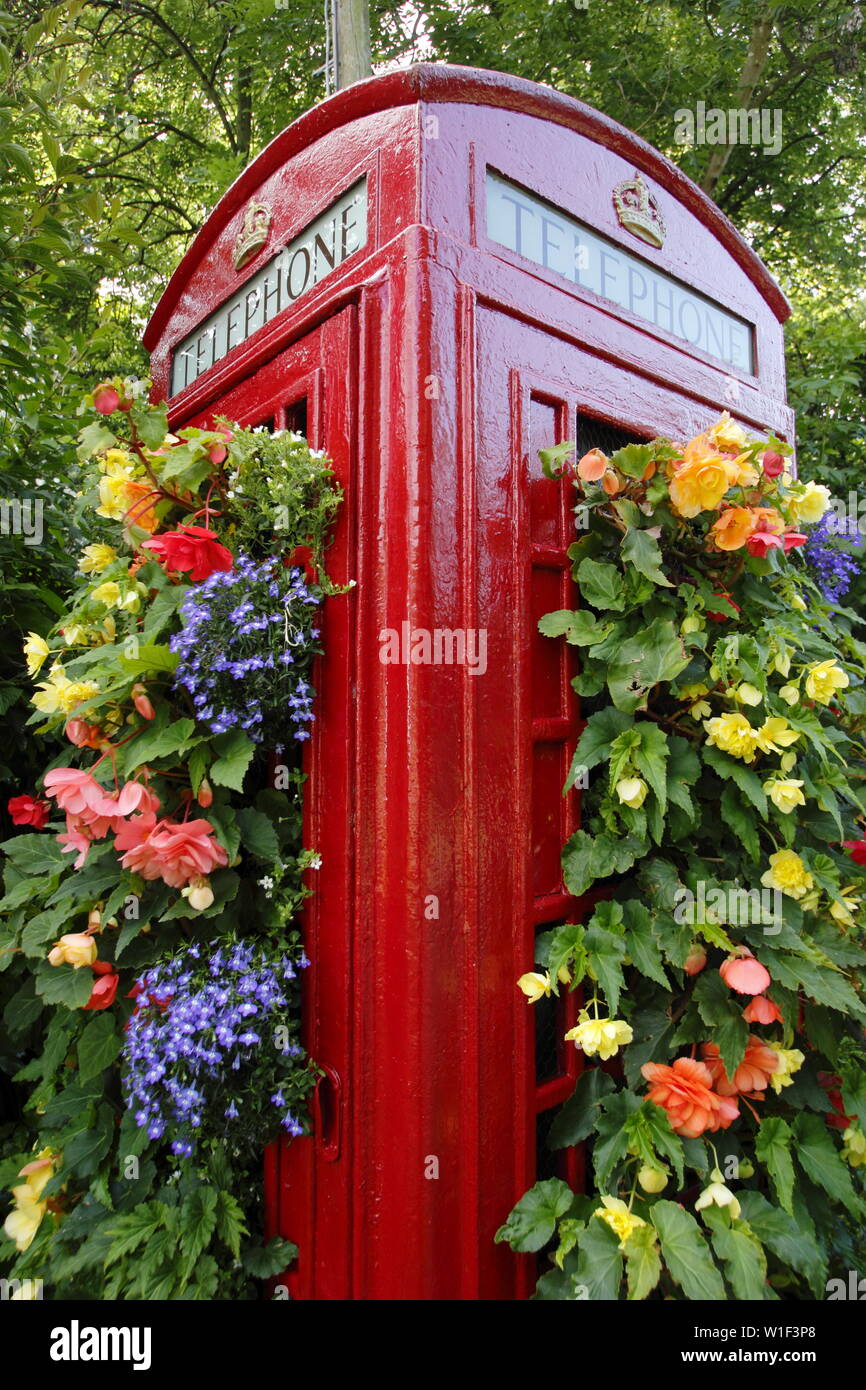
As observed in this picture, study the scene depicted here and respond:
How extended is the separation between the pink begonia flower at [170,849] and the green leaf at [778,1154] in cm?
142

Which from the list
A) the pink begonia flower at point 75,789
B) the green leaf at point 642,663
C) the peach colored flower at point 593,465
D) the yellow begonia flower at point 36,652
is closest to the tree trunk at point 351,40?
the peach colored flower at point 593,465

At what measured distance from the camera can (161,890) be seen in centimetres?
193

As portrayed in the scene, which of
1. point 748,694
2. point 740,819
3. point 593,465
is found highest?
point 593,465

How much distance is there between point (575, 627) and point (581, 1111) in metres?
1.20

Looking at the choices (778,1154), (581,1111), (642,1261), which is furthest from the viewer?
(581,1111)

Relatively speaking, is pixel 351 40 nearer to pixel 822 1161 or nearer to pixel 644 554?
pixel 644 554

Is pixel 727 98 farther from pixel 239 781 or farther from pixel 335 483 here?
pixel 239 781

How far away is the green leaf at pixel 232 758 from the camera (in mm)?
1740

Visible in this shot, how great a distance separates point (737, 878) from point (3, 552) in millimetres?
2611

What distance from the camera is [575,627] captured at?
1.97 m

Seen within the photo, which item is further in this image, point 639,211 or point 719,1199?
point 639,211

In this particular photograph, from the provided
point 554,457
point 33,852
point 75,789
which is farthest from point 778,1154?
point 33,852

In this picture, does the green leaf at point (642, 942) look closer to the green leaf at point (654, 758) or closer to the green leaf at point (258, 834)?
the green leaf at point (654, 758)
